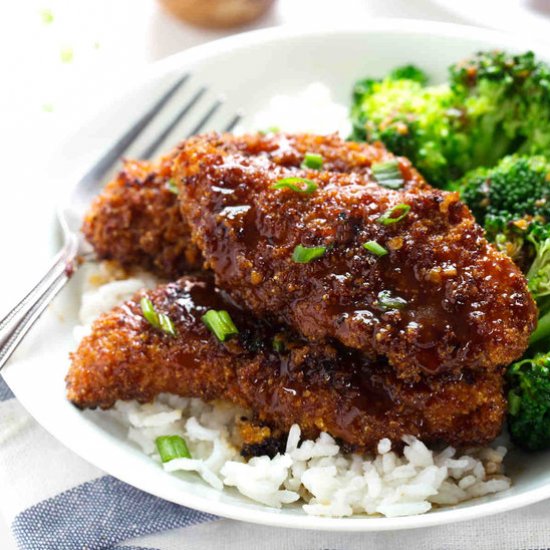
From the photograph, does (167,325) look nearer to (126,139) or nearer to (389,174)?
(389,174)

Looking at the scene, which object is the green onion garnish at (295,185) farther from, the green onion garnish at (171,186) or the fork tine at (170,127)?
the fork tine at (170,127)

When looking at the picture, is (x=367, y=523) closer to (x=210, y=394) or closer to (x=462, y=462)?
(x=462, y=462)

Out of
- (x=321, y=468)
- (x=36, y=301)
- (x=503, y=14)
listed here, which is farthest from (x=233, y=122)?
(x=321, y=468)

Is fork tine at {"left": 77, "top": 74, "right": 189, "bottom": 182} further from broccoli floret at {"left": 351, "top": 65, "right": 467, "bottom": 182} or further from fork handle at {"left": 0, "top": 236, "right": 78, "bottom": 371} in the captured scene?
broccoli floret at {"left": 351, "top": 65, "right": 467, "bottom": 182}

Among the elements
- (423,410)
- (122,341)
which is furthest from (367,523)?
(122,341)

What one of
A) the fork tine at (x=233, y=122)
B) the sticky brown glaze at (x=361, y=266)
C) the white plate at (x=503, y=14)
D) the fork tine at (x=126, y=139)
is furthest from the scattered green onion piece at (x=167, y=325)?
the white plate at (x=503, y=14)

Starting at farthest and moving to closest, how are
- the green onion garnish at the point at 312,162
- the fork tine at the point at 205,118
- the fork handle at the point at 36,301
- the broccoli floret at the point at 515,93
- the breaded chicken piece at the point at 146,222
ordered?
the fork tine at the point at 205,118 → the broccoli floret at the point at 515,93 → the breaded chicken piece at the point at 146,222 → the green onion garnish at the point at 312,162 → the fork handle at the point at 36,301

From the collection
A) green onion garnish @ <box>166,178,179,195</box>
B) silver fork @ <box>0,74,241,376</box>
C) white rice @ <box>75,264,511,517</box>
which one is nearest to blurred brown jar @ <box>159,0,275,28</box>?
silver fork @ <box>0,74,241,376</box>
